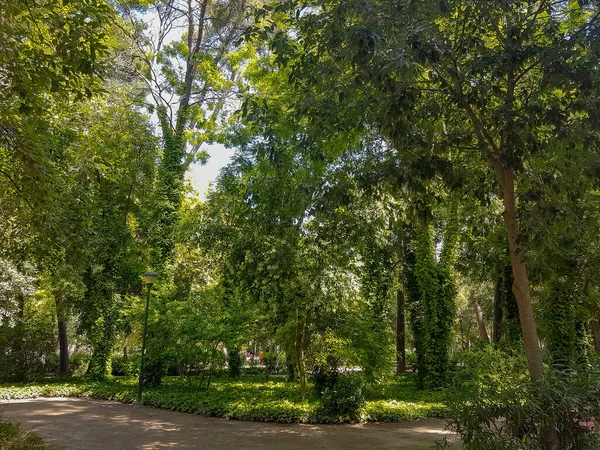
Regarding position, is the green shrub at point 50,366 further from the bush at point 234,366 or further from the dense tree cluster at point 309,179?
the bush at point 234,366

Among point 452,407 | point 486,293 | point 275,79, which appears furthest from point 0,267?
point 486,293

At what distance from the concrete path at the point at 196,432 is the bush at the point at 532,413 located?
10.5 ft

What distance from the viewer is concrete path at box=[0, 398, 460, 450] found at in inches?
331

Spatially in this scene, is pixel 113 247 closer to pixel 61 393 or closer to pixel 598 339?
pixel 61 393

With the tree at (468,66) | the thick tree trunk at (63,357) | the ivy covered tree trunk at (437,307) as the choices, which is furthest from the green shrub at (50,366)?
the tree at (468,66)

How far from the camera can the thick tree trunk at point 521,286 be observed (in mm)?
5785

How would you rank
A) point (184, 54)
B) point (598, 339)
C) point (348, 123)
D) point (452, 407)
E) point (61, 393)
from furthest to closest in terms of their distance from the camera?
point (598, 339) → point (184, 54) → point (61, 393) → point (348, 123) → point (452, 407)

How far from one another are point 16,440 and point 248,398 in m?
6.39

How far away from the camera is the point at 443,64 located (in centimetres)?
595

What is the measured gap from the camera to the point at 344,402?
1079cm

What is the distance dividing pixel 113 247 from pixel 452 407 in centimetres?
1639

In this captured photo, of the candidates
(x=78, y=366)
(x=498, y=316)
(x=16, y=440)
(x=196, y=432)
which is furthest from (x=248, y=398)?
(x=78, y=366)

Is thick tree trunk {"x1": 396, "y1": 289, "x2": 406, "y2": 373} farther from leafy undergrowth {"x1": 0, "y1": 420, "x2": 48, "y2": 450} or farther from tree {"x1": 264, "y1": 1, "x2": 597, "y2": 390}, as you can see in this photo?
leafy undergrowth {"x1": 0, "y1": 420, "x2": 48, "y2": 450}

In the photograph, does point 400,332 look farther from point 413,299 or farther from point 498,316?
point 498,316
